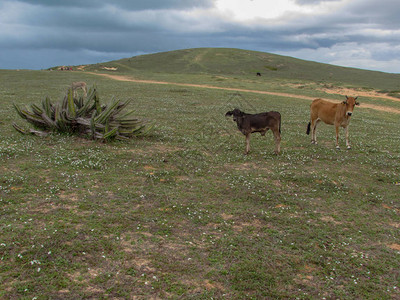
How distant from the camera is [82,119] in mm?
14062

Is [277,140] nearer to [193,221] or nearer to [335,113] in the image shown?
[335,113]

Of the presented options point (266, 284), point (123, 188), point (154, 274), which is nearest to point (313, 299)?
point (266, 284)

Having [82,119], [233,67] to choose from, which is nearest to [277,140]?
[82,119]

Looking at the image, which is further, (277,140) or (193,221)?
(277,140)

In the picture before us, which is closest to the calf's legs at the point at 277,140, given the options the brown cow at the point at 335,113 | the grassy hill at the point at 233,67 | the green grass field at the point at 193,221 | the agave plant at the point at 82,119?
the green grass field at the point at 193,221

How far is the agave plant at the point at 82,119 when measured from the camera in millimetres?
13844

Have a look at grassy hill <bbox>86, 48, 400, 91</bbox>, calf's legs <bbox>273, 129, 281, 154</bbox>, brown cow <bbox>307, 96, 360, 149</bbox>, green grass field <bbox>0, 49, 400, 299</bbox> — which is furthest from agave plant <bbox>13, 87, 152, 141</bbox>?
grassy hill <bbox>86, 48, 400, 91</bbox>

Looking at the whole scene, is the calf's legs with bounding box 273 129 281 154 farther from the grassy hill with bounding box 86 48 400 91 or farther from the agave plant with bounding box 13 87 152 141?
the grassy hill with bounding box 86 48 400 91

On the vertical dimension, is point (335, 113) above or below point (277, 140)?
above

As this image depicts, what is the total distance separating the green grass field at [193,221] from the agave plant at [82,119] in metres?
0.61

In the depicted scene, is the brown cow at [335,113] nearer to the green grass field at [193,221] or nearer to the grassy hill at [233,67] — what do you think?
the green grass field at [193,221]

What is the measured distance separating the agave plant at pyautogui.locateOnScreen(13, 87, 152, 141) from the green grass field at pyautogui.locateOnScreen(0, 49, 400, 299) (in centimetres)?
61

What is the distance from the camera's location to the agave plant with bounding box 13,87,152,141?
45.4ft

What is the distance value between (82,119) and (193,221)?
881cm
